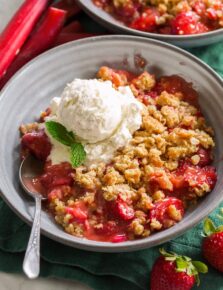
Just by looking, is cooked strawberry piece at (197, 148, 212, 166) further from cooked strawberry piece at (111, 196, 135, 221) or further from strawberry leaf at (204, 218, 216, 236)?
cooked strawberry piece at (111, 196, 135, 221)

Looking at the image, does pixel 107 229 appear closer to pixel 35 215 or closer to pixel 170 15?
pixel 35 215

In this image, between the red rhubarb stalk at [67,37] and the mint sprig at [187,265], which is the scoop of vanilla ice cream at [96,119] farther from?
the red rhubarb stalk at [67,37]

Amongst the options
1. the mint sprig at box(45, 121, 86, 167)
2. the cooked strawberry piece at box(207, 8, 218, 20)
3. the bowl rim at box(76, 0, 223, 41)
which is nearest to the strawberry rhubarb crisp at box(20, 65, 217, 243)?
the mint sprig at box(45, 121, 86, 167)

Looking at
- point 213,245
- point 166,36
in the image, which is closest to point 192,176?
point 213,245

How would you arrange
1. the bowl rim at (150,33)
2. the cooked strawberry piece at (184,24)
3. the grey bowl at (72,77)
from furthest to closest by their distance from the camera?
1. the cooked strawberry piece at (184,24)
2. the bowl rim at (150,33)
3. the grey bowl at (72,77)

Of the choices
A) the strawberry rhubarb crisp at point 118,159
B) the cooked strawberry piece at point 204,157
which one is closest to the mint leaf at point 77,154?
the strawberry rhubarb crisp at point 118,159
